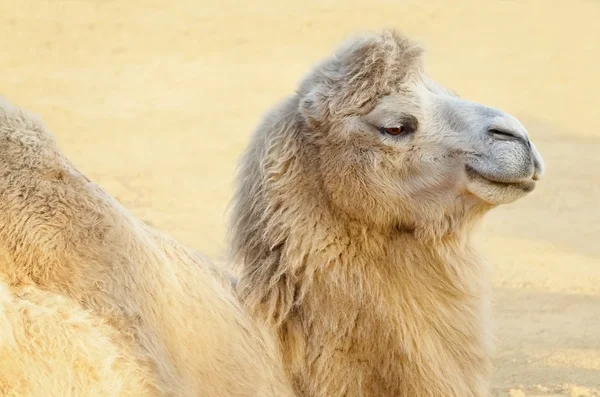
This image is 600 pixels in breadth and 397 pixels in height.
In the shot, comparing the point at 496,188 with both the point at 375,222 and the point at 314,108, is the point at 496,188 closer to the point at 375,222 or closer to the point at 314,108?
the point at 375,222

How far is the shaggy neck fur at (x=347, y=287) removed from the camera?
4316 mm

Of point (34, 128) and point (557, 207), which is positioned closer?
point (34, 128)

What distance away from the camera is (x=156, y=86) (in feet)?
58.3

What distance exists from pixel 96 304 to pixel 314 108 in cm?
134

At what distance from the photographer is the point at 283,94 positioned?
Result: 17109 mm

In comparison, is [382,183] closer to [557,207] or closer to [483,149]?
[483,149]

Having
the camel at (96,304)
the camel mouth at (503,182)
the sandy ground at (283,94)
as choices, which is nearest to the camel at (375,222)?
the camel mouth at (503,182)

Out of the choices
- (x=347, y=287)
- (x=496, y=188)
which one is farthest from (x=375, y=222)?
(x=496, y=188)

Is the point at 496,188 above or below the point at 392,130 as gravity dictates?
below

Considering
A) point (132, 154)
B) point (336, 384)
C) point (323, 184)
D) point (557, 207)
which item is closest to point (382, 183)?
point (323, 184)

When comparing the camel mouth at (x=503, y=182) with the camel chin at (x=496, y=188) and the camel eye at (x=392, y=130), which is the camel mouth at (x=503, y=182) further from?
the camel eye at (x=392, y=130)

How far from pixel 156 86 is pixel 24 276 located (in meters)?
14.5

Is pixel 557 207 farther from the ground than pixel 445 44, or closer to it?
closer to it

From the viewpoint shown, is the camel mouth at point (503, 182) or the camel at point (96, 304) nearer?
the camel at point (96, 304)
